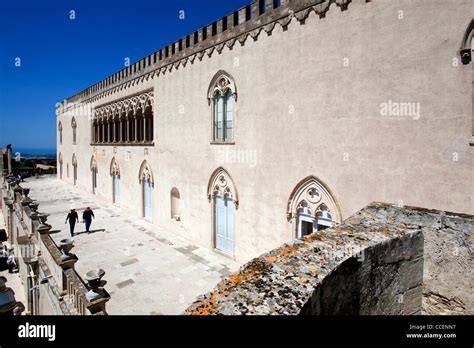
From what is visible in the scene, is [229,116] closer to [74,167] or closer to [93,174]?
[93,174]

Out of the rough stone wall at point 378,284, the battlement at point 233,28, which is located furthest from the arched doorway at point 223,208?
the rough stone wall at point 378,284

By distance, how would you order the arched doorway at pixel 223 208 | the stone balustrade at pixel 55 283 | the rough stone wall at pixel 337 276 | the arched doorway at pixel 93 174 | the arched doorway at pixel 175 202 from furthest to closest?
the arched doorway at pixel 93 174
the arched doorway at pixel 175 202
the arched doorway at pixel 223 208
the stone balustrade at pixel 55 283
the rough stone wall at pixel 337 276

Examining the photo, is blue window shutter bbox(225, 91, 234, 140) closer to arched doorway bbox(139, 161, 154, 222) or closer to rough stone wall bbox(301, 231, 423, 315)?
arched doorway bbox(139, 161, 154, 222)

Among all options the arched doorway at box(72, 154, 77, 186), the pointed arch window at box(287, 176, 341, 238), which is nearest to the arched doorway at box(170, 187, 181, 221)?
the pointed arch window at box(287, 176, 341, 238)

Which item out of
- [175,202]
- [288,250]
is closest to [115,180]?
[175,202]

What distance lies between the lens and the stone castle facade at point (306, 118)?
16.2ft

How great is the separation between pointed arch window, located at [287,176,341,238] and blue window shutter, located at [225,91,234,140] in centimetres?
331

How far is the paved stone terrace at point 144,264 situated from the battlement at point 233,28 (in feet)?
25.2

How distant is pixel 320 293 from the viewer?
202cm

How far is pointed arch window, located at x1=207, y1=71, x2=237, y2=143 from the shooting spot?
9.14 metres

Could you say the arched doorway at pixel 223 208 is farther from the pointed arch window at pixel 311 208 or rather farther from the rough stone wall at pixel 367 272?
the rough stone wall at pixel 367 272

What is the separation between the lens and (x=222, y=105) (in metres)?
9.52

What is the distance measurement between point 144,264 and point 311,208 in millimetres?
6105
